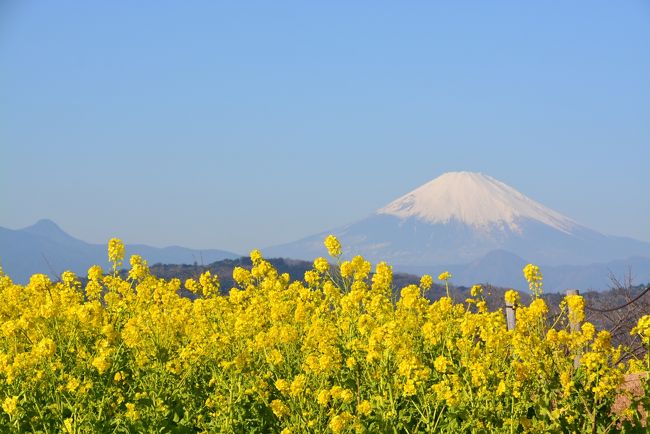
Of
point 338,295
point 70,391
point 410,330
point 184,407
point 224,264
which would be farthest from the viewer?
point 224,264

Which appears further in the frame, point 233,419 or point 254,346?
point 254,346

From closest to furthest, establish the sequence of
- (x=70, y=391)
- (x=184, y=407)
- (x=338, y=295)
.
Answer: (x=70, y=391)
(x=184, y=407)
(x=338, y=295)

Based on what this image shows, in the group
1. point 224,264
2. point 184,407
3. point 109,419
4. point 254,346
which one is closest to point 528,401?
point 254,346

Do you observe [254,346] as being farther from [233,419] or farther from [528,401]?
[528,401]

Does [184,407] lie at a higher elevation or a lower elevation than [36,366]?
lower

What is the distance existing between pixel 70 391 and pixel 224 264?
4304 cm

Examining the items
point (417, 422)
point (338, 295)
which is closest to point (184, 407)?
point (417, 422)

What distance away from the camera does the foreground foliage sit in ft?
21.7

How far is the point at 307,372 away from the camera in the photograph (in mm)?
6703

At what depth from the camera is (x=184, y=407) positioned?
24.2 ft

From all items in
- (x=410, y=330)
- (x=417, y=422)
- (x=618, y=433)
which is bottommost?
(x=618, y=433)

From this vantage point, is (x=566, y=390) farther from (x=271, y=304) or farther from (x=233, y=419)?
(x=271, y=304)

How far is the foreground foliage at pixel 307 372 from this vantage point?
6621 mm

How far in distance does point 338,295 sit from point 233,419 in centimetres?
278
